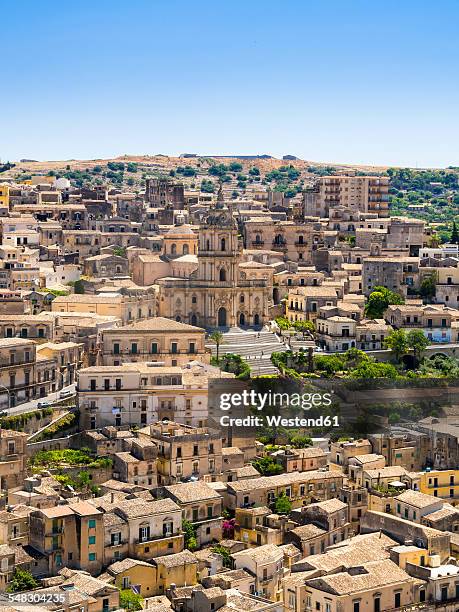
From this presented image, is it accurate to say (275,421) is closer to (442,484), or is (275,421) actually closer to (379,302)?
(442,484)

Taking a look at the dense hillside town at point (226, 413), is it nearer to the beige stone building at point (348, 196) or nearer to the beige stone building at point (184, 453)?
the beige stone building at point (184, 453)

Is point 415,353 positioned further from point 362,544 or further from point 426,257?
point 362,544

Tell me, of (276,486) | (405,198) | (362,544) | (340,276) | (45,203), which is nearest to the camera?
(362,544)

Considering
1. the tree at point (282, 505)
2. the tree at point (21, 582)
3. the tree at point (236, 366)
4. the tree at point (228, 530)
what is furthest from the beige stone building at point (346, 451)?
the tree at point (21, 582)

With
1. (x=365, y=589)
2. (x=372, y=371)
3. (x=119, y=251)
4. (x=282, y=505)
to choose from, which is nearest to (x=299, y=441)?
(x=282, y=505)

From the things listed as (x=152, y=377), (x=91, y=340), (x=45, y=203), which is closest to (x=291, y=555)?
(x=152, y=377)
